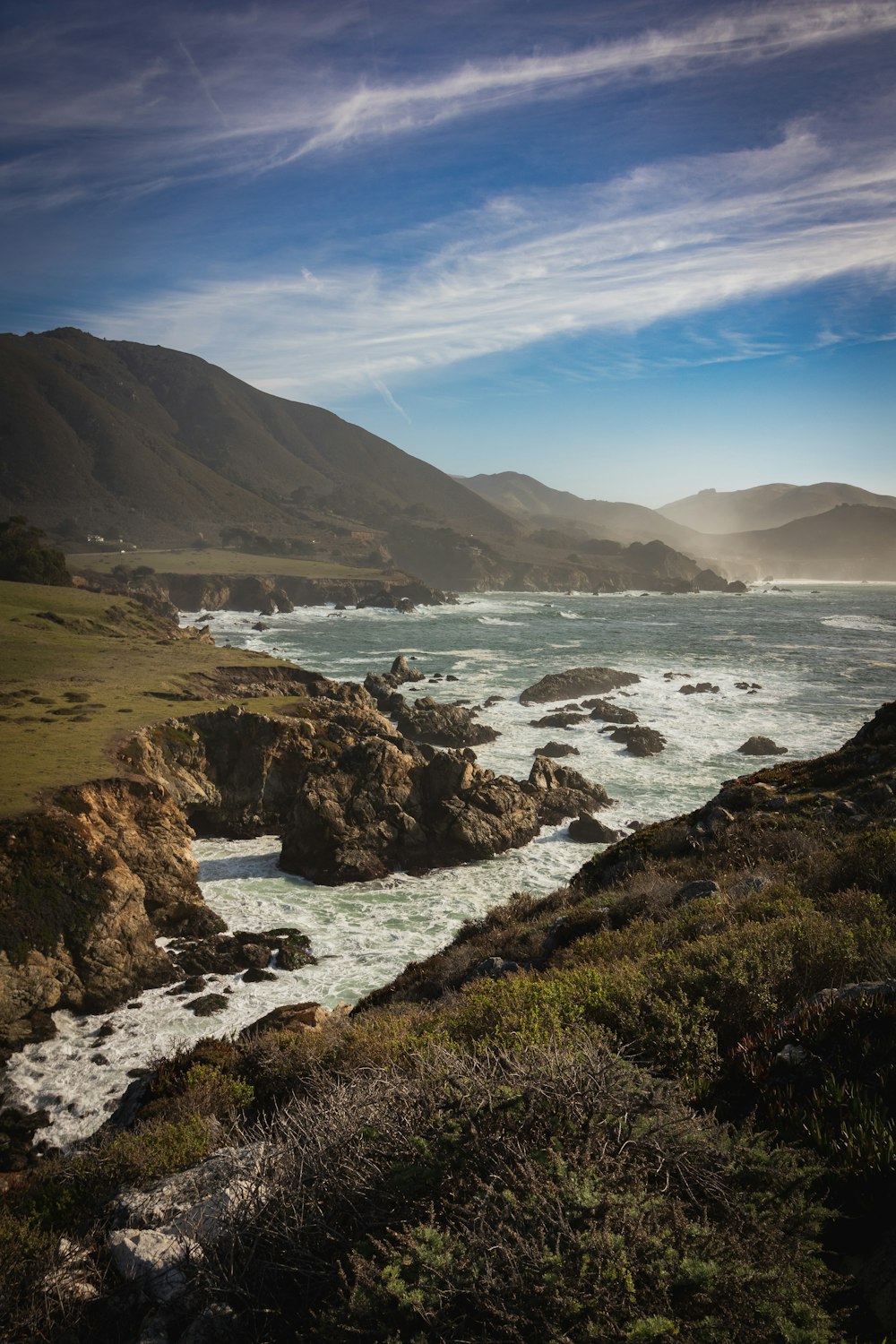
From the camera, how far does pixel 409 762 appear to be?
30.1 metres

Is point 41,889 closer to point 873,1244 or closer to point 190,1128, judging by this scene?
point 190,1128

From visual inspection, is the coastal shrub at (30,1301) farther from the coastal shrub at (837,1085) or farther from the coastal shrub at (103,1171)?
the coastal shrub at (837,1085)

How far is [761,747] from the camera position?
39.8 metres

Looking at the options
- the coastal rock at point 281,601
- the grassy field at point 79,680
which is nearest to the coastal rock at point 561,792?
the grassy field at point 79,680

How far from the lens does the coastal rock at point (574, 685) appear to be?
184 feet

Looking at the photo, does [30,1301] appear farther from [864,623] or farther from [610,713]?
[864,623]

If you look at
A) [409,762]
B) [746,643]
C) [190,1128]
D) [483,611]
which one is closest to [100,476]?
[483,611]

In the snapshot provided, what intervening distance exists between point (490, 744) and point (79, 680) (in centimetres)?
2439

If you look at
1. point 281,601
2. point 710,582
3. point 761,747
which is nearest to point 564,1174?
point 761,747

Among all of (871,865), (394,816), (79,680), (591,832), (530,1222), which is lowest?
(591,832)

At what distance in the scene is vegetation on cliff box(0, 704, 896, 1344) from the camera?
120 inches

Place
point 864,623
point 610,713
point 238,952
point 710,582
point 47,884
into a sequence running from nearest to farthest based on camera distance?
point 47,884, point 238,952, point 610,713, point 864,623, point 710,582

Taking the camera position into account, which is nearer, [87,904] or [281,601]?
[87,904]

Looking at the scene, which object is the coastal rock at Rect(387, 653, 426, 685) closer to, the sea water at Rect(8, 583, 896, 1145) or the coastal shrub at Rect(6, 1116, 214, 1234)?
the sea water at Rect(8, 583, 896, 1145)
